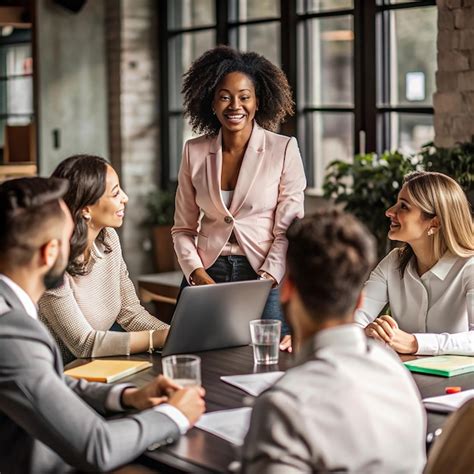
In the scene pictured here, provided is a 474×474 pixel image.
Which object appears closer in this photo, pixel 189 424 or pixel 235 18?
pixel 189 424

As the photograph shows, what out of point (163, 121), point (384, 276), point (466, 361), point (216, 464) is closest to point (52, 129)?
point (163, 121)

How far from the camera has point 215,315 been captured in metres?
2.80

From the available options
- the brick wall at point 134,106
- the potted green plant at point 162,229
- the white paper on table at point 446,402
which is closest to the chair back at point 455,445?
the white paper on table at point 446,402

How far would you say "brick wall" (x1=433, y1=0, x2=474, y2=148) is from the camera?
4879mm

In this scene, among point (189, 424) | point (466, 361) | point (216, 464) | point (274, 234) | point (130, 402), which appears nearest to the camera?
point (216, 464)

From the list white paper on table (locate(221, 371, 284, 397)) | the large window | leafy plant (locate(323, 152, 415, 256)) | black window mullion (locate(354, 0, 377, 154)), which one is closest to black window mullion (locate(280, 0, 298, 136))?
the large window

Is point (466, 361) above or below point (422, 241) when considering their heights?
below

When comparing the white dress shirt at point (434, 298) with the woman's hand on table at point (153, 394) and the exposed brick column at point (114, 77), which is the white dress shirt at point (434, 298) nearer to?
the woman's hand on table at point (153, 394)

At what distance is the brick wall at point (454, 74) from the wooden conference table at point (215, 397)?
7.95ft

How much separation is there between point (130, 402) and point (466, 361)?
0.98 metres

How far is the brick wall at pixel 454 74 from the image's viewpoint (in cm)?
488

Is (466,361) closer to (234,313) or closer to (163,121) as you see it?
(234,313)

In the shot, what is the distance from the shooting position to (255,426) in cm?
157

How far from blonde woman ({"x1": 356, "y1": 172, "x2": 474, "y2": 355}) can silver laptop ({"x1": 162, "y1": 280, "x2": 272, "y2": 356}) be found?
38cm
